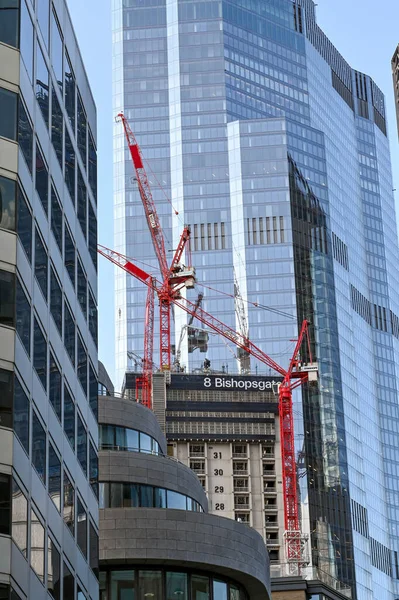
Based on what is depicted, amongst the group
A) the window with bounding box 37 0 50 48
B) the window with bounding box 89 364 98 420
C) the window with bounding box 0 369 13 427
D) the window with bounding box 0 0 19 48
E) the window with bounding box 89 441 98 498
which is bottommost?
the window with bounding box 0 369 13 427

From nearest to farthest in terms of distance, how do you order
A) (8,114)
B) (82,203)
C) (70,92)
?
(8,114) → (70,92) → (82,203)

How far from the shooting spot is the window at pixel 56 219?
47188 millimetres

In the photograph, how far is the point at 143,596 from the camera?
200 feet

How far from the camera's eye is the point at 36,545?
4075cm

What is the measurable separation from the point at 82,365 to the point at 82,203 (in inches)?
263

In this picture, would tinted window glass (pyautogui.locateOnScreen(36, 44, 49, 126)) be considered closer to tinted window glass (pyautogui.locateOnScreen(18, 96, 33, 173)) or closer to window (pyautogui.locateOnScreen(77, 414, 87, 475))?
tinted window glass (pyautogui.locateOnScreen(18, 96, 33, 173))

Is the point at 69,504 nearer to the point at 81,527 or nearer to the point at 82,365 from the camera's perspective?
the point at 81,527

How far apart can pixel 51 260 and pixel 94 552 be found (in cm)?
1262

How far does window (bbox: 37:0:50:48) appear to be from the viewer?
45.5 m

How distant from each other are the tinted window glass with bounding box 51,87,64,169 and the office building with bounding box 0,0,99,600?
0.04 m

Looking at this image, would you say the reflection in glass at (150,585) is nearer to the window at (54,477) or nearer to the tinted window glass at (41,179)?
the window at (54,477)

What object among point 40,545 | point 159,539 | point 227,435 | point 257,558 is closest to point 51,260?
point 40,545

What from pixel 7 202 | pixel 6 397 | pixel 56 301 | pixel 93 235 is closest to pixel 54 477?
pixel 56 301

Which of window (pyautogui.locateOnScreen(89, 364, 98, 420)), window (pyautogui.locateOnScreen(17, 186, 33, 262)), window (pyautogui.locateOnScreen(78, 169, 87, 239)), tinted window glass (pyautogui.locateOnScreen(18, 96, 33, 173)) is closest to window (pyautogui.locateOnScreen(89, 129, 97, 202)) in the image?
window (pyautogui.locateOnScreen(78, 169, 87, 239))
